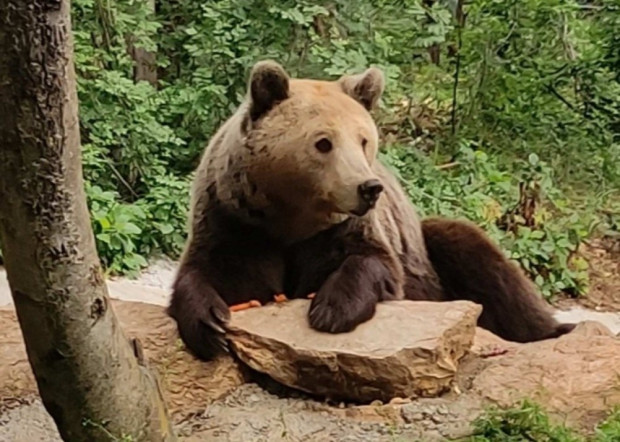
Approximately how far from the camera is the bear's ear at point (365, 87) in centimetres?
438

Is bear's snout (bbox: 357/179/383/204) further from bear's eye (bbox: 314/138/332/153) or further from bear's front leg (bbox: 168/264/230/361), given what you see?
bear's front leg (bbox: 168/264/230/361)

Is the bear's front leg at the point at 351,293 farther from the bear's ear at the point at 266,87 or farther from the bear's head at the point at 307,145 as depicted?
the bear's ear at the point at 266,87

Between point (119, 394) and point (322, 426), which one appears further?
point (322, 426)

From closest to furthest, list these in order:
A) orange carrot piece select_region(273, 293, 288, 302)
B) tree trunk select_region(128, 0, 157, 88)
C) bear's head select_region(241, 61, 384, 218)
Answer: bear's head select_region(241, 61, 384, 218) → orange carrot piece select_region(273, 293, 288, 302) → tree trunk select_region(128, 0, 157, 88)

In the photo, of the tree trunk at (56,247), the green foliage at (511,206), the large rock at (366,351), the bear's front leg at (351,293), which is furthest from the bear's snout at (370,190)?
the green foliage at (511,206)

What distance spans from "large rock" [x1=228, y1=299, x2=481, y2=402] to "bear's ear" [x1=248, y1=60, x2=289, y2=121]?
33.3 inches

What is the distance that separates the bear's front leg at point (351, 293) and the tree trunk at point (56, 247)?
947mm

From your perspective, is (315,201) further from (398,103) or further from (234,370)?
(398,103)

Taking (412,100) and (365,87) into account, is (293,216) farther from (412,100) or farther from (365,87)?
(412,100)

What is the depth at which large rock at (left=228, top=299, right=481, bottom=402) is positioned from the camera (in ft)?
11.8

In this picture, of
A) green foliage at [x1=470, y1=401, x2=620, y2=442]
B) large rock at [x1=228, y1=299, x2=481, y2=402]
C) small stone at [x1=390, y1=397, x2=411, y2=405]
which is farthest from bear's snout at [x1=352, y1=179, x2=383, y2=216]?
green foliage at [x1=470, y1=401, x2=620, y2=442]

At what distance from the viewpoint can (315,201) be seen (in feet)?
13.2

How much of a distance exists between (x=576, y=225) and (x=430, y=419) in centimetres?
566

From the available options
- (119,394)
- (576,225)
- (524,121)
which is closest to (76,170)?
(119,394)
